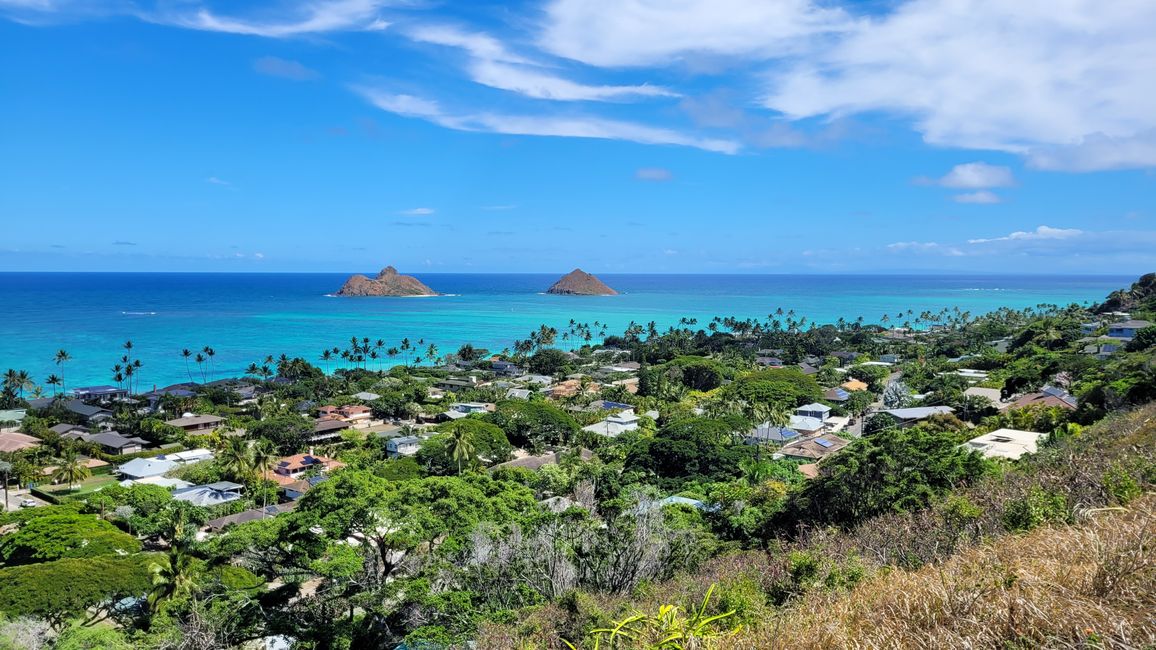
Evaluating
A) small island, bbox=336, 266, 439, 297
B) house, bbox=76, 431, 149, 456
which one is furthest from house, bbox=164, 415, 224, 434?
small island, bbox=336, 266, 439, 297

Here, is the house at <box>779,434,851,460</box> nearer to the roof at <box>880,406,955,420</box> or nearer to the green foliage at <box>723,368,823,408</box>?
the roof at <box>880,406,955,420</box>

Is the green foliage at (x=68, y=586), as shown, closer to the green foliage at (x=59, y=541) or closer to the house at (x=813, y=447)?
the green foliage at (x=59, y=541)

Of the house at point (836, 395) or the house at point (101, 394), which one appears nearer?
the house at point (836, 395)

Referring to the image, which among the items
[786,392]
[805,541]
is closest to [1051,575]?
[805,541]

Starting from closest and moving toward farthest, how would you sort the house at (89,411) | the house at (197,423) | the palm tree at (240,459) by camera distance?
1. the palm tree at (240,459)
2. the house at (197,423)
3. the house at (89,411)

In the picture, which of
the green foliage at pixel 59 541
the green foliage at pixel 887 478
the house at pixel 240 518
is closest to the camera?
the green foliage at pixel 887 478

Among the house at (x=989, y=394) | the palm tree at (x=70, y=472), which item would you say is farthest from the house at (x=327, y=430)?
the house at (x=989, y=394)
